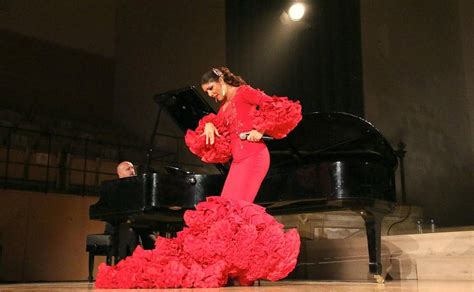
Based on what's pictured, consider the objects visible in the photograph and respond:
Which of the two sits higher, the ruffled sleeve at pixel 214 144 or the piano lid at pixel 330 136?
the piano lid at pixel 330 136

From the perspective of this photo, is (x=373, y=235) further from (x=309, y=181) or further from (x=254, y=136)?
(x=254, y=136)

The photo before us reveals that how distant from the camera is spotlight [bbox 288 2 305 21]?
638 centimetres

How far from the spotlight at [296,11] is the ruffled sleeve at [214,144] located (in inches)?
160

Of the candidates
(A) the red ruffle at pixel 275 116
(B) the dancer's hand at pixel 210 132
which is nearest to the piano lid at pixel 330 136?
(A) the red ruffle at pixel 275 116

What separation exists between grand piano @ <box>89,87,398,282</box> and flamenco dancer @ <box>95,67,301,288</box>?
584 millimetres

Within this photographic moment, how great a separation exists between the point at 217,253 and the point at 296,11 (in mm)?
4711

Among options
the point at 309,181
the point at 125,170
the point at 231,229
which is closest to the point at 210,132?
the point at 231,229

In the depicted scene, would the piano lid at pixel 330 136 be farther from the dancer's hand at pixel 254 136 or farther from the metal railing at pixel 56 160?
the metal railing at pixel 56 160

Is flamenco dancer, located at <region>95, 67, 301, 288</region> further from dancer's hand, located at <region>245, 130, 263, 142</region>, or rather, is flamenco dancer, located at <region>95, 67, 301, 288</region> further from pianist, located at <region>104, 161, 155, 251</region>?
pianist, located at <region>104, 161, 155, 251</region>

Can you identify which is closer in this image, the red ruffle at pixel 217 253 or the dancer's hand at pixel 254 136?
the red ruffle at pixel 217 253

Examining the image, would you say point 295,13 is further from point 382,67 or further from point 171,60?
point 171,60

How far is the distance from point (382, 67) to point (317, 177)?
3425mm

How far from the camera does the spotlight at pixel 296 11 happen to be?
638cm

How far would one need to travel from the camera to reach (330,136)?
3.14 metres
